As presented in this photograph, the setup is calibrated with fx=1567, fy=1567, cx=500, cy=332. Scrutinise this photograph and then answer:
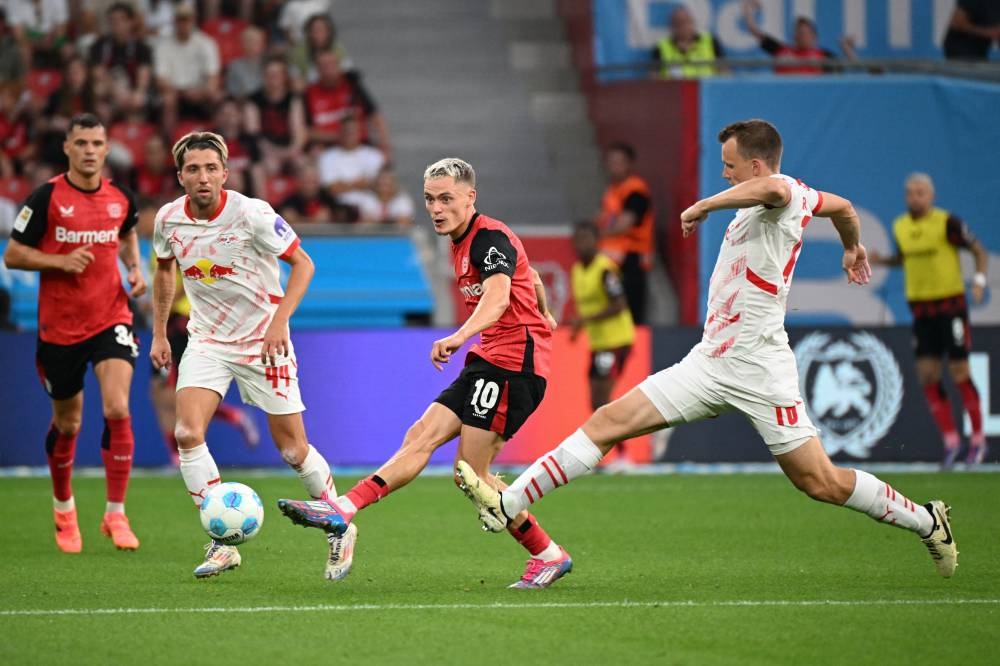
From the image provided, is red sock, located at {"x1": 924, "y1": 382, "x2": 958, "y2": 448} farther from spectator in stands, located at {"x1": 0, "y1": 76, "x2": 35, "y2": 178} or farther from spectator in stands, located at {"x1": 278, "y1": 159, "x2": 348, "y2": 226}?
spectator in stands, located at {"x1": 0, "y1": 76, "x2": 35, "y2": 178}

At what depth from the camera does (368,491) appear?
7324 millimetres

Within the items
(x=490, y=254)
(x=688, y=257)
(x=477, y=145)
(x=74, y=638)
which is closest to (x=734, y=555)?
(x=490, y=254)

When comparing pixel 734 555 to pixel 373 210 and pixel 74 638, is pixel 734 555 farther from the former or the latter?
pixel 373 210

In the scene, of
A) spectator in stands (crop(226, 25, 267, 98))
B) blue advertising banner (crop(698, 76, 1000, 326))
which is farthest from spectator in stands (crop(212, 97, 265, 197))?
blue advertising banner (crop(698, 76, 1000, 326))

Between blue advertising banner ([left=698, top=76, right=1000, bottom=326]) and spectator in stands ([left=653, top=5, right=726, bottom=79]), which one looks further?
spectator in stands ([left=653, top=5, right=726, bottom=79])

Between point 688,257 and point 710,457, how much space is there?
3164mm

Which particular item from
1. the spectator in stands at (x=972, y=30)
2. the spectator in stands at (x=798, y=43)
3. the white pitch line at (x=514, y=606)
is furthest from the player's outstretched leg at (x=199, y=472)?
the spectator in stands at (x=972, y=30)

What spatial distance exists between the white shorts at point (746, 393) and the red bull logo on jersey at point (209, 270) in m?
2.26

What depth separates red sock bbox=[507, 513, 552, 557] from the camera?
748cm

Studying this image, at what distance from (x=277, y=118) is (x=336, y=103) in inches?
29.1

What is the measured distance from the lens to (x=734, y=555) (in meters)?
8.84

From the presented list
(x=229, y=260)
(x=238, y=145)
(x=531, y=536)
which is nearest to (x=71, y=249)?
(x=229, y=260)

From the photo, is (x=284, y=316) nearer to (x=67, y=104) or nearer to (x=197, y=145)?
(x=197, y=145)

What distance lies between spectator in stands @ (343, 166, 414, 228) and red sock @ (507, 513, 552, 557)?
1045cm
